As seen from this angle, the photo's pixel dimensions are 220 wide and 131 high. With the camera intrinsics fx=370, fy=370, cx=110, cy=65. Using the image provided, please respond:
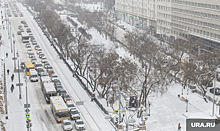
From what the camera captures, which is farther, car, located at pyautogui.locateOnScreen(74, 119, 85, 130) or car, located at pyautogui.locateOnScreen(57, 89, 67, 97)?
car, located at pyautogui.locateOnScreen(57, 89, 67, 97)

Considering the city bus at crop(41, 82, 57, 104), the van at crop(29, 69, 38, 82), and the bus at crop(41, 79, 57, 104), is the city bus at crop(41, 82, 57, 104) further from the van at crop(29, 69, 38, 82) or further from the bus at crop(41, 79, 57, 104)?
the van at crop(29, 69, 38, 82)

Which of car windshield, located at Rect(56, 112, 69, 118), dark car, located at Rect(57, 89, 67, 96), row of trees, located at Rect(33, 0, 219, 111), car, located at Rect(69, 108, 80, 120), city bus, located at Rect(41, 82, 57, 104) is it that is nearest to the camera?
car windshield, located at Rect(56, 112, 69, 118)

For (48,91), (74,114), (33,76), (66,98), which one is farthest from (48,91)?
(33,76)

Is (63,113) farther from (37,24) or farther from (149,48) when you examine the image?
(37,24)

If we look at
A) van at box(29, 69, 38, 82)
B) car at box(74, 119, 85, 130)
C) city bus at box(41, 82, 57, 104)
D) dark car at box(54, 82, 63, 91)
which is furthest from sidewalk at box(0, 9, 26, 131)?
car at box(74, 119, 85, 130)

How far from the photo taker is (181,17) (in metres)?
113

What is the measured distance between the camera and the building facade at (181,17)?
317ft

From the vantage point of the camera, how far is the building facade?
96.6m

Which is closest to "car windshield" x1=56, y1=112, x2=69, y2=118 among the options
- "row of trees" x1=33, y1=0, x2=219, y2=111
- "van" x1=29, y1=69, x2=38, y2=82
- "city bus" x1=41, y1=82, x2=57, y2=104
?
"row of trees" x1=33, y1=0, x2=219, y2=111

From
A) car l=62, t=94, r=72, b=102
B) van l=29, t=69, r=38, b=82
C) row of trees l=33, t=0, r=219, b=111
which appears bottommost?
car l=62, t=94, r=72, b=102

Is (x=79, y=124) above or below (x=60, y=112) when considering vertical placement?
below

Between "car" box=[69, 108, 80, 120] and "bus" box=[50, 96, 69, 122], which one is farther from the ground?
"bus" box=[50, 96, 69, 122]

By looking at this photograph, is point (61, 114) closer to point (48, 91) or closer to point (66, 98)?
point (66, 98)

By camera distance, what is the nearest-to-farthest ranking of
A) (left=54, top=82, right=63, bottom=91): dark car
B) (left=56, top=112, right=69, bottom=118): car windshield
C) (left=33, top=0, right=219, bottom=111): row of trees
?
(left=56, top=112, right=69, bottom=118): car windshield → (left=33, top=0, right=219, bottom=111): row of trees → (left=54, top=82, right=63, bottom=91): dark car
